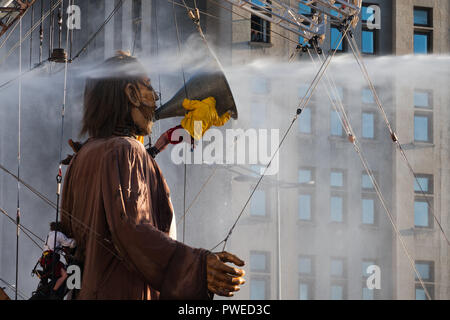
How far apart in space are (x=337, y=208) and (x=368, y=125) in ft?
11.1

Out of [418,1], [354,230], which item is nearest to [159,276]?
[354,230]

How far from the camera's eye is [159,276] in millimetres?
7281

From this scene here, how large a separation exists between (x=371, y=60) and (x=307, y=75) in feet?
8.13

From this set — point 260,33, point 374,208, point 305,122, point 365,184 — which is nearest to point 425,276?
point 374,208

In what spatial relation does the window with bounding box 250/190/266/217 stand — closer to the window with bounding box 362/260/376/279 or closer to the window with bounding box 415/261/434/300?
the window with bounding box 362/260/376/279

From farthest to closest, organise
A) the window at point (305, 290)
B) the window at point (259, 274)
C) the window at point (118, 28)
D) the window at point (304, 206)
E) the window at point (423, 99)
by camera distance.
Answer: the window at point (423, 99), the window at point (304, 206), the window at point (305, 290), the window at point (259, 274), the window at point (118, 28)

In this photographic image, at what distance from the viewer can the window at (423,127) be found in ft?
132

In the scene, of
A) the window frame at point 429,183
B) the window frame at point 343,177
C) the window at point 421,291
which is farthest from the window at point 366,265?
the window frame at point 429,183

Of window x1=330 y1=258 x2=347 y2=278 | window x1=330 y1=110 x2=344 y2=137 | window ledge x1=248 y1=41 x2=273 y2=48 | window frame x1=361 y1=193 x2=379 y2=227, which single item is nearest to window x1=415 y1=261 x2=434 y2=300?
window frame x1=361 y1=193 x2=379 y2=227

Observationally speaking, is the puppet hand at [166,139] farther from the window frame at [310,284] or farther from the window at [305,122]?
the window at [305,122]

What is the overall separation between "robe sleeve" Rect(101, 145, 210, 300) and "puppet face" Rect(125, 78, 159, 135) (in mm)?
709

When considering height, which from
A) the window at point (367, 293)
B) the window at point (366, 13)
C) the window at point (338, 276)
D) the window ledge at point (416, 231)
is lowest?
→ the window at point (367, 293)

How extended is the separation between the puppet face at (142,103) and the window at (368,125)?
31.7 m

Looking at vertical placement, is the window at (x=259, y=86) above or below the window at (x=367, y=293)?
above
